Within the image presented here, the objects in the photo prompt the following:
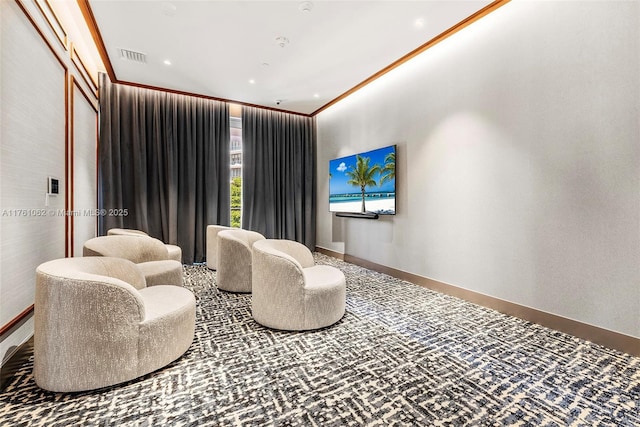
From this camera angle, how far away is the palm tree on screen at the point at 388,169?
421 centimetres

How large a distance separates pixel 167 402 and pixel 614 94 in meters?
3.65

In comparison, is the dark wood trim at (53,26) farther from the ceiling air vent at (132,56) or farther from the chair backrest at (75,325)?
the chair backrest at (75,325)

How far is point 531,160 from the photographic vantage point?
2727 mm

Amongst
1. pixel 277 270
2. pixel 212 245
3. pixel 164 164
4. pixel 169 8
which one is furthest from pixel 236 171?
pixel 277 270

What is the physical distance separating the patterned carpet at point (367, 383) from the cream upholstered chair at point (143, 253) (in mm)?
706

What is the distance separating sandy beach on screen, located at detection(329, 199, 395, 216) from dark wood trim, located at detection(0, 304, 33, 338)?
386 centimetres

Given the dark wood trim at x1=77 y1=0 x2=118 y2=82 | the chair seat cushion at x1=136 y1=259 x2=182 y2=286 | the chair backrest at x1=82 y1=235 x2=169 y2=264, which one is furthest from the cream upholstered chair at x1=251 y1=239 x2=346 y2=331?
the dark wood trim at x1=77 y1=0 x2=118 y2=82

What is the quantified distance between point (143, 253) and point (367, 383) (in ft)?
9.04

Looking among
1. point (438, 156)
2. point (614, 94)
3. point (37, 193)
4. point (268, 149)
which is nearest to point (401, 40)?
point (438, 156)

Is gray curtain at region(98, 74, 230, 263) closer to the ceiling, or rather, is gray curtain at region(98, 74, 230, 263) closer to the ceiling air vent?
the ceiling

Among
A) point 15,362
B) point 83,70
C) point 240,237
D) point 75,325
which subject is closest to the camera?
point 75,325

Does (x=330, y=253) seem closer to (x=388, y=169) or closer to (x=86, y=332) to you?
(x=388, y=169)

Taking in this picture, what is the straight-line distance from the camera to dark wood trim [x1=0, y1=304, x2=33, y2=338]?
73.5 inches

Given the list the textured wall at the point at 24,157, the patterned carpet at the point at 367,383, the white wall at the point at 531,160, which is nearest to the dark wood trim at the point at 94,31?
the textured wall at the point at 24,157
